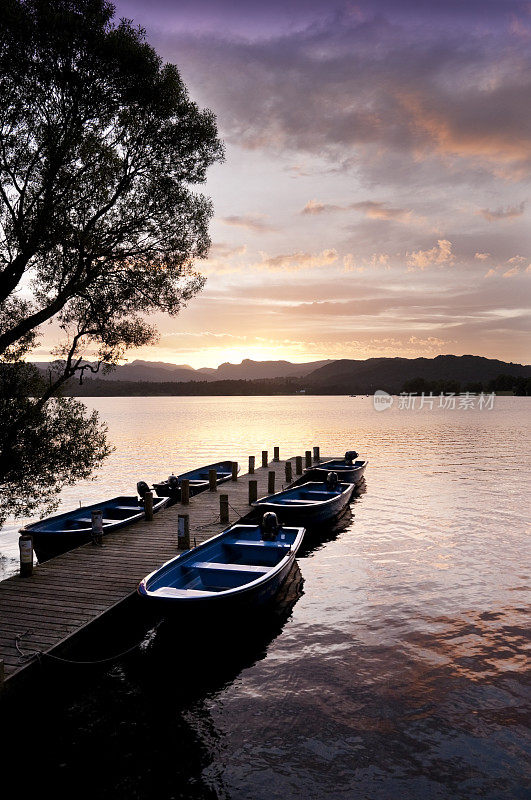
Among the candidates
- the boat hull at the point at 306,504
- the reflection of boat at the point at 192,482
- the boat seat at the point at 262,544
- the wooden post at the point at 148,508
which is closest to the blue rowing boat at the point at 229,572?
the boat seat at the point at 262,544

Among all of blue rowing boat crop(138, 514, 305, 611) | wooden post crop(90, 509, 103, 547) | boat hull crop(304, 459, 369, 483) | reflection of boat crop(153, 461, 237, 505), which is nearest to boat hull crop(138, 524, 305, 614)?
blue rowing boat crop(138, 514, 305, 611)

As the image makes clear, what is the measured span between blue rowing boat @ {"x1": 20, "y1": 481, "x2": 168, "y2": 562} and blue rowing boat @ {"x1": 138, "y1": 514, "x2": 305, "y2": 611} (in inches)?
183

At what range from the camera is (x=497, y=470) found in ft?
146

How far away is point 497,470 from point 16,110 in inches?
1709

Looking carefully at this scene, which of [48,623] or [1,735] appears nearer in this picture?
[1,735]

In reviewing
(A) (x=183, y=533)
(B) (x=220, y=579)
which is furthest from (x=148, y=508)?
(B) (x=220, y=579)

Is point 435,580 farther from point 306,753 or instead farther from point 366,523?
point 306,753

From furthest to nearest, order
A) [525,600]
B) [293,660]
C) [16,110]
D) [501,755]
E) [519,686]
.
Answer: [525,600], [16,110], [293,660], [519,686], [501,755]

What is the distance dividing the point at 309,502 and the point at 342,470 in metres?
11.1

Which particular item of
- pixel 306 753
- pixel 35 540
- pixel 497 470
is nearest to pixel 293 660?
pixel 306 753

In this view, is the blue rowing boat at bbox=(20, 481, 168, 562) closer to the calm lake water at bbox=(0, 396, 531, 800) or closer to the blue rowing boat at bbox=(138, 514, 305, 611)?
the blue rowing boat at bbox=(138, 514, 305, 611)

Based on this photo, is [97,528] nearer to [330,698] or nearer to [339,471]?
[330,698]

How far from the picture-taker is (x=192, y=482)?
2962cm

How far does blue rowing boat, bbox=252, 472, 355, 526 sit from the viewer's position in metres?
23.5
